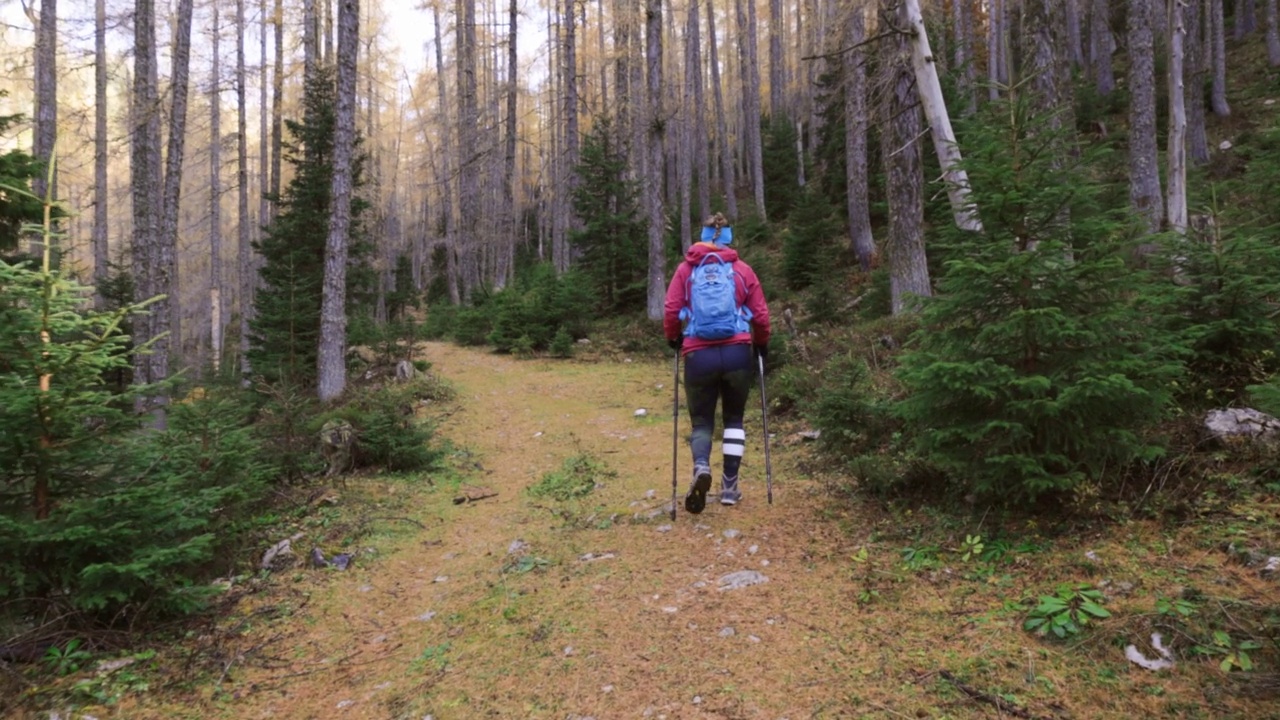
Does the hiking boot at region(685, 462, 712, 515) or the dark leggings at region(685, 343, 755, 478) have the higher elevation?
the dark leggings at region(685, 343, 755, 478)

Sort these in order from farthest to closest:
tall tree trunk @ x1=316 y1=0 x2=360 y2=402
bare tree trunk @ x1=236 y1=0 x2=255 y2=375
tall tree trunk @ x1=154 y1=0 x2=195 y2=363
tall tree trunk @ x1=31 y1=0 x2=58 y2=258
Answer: bare tree trunk @ x1=236 y1=0 x2=255 y2=375
tall tree trunk @ x1=31 y1=0 x2=58 y2=258
tall tree trunk @ x1=154 y1=0 x2=195 y2=363
tall tree trunk @ x1=316 y1=0 x2=360 y2=402

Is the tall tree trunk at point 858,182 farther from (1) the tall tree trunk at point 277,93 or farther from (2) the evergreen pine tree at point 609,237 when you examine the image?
(1) the tall tree trunk at point 277,93

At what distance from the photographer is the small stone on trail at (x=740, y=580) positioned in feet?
12.1

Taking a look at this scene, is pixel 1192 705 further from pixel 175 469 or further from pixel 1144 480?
pixel 175 469

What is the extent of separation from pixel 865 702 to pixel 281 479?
6.11 m

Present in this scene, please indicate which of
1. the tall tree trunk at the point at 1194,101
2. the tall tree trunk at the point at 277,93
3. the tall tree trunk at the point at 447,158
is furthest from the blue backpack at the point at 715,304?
the tall tree trunk at the point at 447,158

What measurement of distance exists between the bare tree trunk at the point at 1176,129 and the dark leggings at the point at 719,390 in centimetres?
805

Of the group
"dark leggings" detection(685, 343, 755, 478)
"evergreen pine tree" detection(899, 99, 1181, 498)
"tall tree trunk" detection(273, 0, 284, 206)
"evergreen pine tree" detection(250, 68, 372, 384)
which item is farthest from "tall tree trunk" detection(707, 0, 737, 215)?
"evergreen pine tree" detection(899, 99, 1181, 498)

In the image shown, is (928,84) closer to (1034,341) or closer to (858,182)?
(1034,341)

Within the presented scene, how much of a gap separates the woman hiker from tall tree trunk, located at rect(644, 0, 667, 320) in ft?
30.7

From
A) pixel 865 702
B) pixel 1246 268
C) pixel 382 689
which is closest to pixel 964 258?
pixel 1246 268

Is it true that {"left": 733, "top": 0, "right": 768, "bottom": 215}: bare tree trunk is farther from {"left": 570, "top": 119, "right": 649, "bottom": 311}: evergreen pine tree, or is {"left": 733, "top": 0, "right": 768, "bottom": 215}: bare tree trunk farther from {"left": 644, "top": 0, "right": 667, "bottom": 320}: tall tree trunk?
{"left": 644, "top": 0, "right": 667, "bottom": 320}: tall tree trunk

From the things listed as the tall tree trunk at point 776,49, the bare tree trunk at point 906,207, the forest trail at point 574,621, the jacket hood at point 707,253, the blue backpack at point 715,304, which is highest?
the tall tree trunk at point 776,49

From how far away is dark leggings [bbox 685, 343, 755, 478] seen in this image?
15.5 ft
